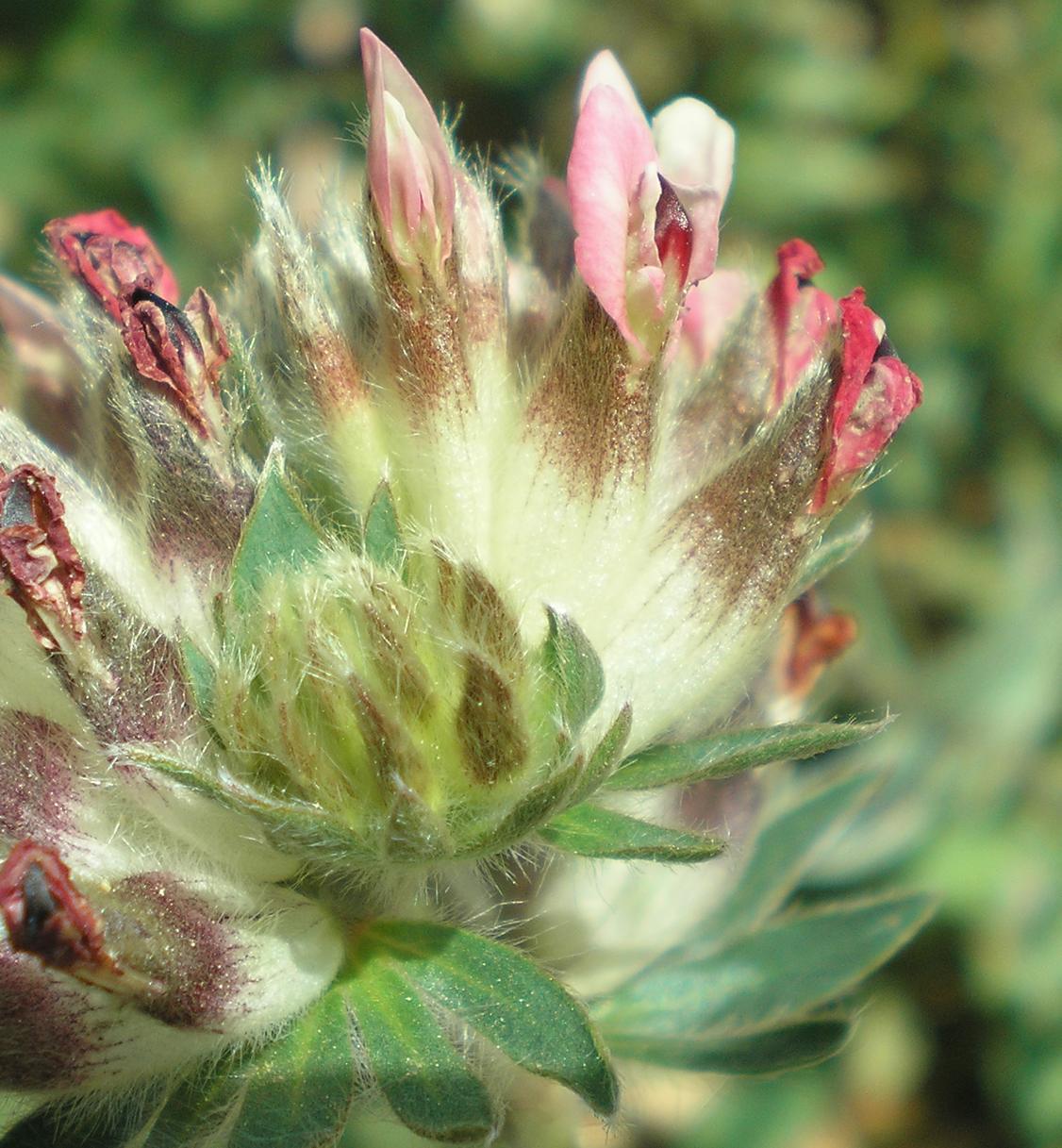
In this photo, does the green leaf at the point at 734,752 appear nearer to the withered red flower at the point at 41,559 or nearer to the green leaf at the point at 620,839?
the green leaf at the point at 620,839

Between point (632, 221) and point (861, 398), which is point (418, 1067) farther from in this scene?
point (632, 221)

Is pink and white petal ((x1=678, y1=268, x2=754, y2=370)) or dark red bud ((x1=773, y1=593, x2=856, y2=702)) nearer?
pink and white petal ((x1=678, y1=268, x2=754, y2=370))

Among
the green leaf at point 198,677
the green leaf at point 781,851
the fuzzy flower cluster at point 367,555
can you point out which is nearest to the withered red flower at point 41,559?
the fuzzy flower cluster at point 367,555

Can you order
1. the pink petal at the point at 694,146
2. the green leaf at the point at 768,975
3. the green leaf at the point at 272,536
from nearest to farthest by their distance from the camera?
the green leaf at the point at 272,536, the pink petal at the point at 694,146, the green leaf at the point at 768,975

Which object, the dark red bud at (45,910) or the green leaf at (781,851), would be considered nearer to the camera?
the dark red bud at (45,910)

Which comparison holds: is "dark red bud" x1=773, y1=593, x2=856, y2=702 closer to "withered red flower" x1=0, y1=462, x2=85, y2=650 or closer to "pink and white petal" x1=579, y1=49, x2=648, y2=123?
"pink and white petal" x1=579, y1=49, x2=648, y2=123

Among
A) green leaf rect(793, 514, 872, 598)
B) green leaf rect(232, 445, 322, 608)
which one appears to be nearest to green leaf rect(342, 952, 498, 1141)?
green leaf rect(232, 445, 322, 608)

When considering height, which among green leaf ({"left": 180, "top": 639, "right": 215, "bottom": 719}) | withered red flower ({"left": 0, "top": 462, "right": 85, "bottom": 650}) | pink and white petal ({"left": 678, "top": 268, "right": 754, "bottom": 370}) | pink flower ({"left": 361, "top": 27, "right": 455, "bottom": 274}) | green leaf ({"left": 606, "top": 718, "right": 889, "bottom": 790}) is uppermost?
pink flower ({"left": 361, "top": 27, "right": 455, "bottom": 274})
